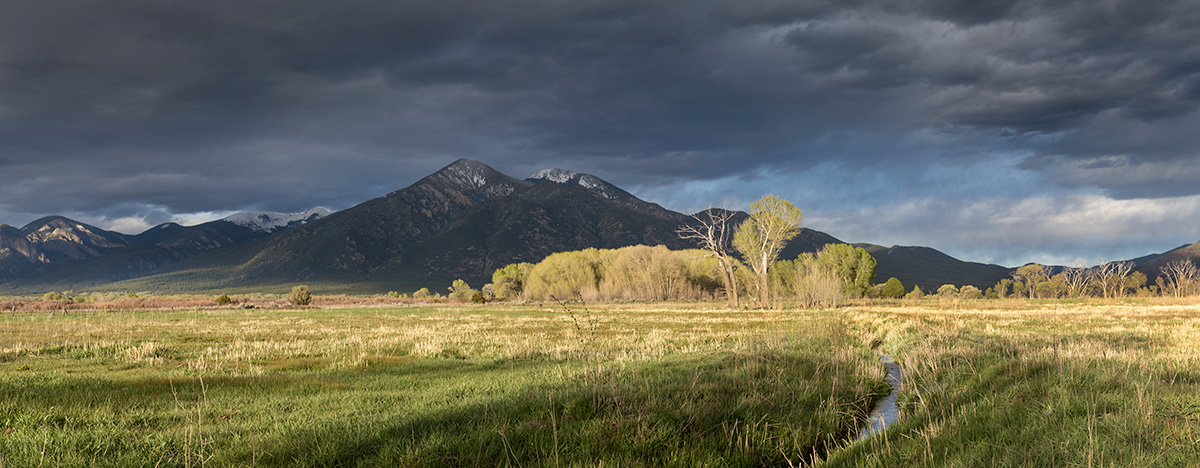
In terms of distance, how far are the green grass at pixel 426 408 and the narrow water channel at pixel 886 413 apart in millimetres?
319

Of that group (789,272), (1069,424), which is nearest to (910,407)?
(1069,424)

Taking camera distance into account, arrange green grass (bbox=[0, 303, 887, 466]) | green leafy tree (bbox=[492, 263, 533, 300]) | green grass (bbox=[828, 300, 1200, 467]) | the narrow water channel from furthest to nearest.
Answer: green leafy tree (bbox=[492, 263, 533, 300]), the narrow water channel, green grass (bbox=[0, 303, 887, 466]), green grass (bbox=[828, 300, 1200, 467])

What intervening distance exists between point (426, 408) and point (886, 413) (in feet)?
30.3

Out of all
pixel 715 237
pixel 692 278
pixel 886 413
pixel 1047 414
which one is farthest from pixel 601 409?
pixel 692 278

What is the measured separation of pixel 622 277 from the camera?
119750 millimetres

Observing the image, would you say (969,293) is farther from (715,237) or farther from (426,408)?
(426,408)

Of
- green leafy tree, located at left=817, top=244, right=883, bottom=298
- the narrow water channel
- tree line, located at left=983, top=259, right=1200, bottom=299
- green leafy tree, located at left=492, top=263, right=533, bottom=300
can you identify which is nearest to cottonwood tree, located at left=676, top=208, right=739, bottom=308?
the narrow water channel

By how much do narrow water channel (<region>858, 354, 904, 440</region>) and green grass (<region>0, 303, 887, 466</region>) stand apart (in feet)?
1.05

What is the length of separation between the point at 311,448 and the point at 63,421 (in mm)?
3983

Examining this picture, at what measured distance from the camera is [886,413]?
1154 cm

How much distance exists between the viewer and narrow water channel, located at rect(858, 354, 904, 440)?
9.81 m

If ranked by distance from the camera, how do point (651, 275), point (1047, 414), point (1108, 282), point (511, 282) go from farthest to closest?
point (511, 282) < point (651, 275) < point (1108, 282) < point (1047, 414)

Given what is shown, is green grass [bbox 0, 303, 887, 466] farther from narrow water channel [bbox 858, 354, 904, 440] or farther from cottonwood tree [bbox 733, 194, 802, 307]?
cottonwood tree [bbox 733, 194, 802, 307]

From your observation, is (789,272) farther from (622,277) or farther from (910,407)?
(910,407)
